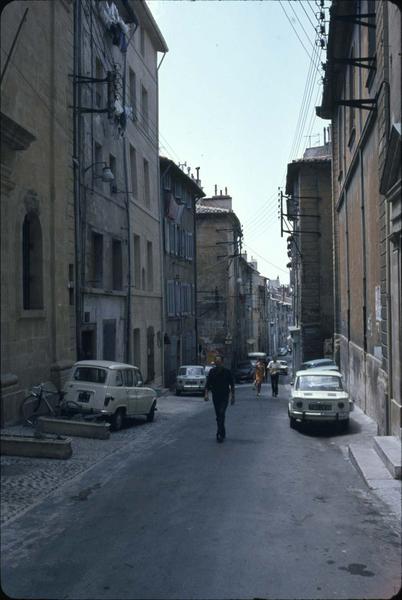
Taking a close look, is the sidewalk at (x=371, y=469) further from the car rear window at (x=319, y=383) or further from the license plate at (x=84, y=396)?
the license plate at (x=84, y=396)

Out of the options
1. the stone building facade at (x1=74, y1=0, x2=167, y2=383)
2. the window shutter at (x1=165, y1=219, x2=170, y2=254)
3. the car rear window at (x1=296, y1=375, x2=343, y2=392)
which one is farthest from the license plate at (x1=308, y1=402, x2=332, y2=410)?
the window shutter at (x1=165, y1=219, x2=170, y2=254)

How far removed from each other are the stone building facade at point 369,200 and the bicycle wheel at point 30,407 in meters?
7.17

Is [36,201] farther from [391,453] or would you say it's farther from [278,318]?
[278,318]

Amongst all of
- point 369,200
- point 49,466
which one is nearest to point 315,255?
point 369,200

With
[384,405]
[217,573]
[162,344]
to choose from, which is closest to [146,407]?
[384,405]

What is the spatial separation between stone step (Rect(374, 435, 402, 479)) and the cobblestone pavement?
4.49 m

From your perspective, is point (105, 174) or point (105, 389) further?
point (105, 174)

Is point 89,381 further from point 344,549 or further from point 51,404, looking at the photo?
point 344,549

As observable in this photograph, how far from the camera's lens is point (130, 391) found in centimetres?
1648

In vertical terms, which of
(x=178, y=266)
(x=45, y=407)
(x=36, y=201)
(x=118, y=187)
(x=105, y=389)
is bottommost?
(x=45, y=407)

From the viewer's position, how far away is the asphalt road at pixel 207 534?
216 inches

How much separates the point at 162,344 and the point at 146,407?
1502cm

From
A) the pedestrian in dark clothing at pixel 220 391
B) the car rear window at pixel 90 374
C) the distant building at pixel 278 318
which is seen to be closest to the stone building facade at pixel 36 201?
the car rear window at pixel 90 374

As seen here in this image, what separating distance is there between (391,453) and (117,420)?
283 inches
